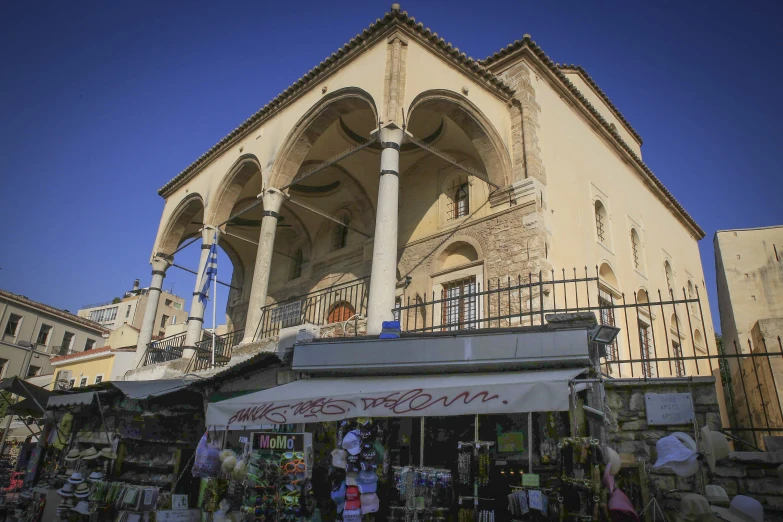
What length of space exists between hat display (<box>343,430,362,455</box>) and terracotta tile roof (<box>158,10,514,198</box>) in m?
7.39

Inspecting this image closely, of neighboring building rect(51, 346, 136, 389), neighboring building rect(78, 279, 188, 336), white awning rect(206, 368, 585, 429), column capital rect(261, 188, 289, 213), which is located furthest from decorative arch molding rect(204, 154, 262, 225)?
neighboring building rect(78, 279, 188, 336)

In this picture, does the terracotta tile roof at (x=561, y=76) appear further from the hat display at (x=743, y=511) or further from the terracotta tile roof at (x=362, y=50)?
the hat display at (x=743, y=511)

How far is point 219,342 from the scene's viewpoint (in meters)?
12.6

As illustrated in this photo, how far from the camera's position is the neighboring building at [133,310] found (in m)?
45.2

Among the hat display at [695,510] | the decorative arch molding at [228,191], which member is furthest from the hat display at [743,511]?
the decorative arch molding at [228,191]

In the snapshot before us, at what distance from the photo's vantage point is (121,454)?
888cm

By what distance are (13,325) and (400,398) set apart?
1292 inches

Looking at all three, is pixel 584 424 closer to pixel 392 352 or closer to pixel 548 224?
pixel 392 352

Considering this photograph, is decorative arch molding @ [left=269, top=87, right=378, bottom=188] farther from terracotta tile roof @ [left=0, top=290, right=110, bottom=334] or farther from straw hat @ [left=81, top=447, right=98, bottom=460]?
terracotta tile roof @ [left=0, top=290, right=110, bottom=334]

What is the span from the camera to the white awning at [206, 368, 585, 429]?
4.96m

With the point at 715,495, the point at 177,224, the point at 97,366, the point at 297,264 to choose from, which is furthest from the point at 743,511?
the point at 97,366

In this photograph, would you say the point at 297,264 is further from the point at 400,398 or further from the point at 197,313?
the point at 400,398

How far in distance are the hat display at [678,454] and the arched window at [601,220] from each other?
8.56m

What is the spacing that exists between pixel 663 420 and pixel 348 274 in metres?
9.44
